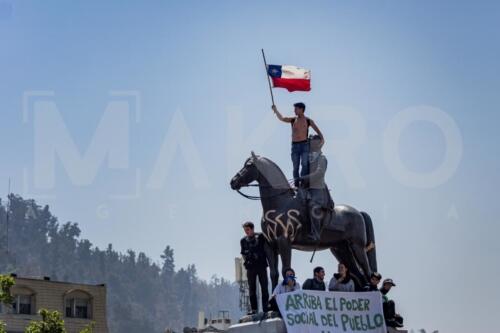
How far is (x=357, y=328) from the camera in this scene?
2116 centimetres

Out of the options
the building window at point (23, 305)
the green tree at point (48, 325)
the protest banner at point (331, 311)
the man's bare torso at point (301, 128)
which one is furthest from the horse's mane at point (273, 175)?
the building window at point (23, 305)

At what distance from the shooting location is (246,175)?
72.8 ft

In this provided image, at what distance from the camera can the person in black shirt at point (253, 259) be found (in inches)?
848

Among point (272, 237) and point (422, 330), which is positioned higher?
point (272, 237)

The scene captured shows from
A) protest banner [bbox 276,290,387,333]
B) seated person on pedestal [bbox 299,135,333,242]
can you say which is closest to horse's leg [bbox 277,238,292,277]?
seated person on pedestal [bbox 299,135,333,242]

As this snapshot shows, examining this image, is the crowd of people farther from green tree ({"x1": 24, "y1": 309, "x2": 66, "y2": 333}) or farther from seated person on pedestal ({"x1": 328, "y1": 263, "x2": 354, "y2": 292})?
green tree ({"x1": 24, "y1": 309, "x2": 66, "y2": 333})

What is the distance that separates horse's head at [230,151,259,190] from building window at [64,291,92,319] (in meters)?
61.0

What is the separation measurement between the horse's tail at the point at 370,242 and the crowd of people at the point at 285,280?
4.48 ft

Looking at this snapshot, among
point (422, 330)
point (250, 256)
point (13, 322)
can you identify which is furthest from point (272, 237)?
point (13, 322)

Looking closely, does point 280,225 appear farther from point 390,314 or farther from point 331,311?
point 390,314

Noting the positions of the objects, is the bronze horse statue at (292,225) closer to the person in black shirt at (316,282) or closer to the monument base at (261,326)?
the person in black shirt at (316,282)

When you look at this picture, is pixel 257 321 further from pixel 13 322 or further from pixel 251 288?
pixel 13 322

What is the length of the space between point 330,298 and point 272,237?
1.87 metres

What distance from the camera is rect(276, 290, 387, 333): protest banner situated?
2022cm
